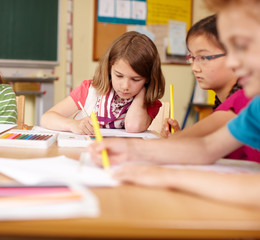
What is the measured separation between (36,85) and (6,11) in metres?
0.60

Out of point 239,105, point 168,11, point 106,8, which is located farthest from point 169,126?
point 168,11

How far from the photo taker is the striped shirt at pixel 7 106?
1613mm

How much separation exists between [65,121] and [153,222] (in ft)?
3.43

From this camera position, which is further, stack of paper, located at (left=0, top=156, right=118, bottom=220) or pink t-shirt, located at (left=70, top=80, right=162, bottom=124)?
pink t-shirt, located at (left=70, top=80, right=162, bottom=124)

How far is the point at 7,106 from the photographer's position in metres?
1.67

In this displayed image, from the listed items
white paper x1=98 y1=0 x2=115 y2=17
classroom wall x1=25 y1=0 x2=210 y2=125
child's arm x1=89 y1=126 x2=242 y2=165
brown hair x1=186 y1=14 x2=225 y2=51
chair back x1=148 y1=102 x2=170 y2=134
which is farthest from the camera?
white paper x1=98 y1=0 x2=115 y2=17

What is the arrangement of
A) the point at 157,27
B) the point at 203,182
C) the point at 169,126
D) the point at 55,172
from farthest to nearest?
1. the point at 157,27
2. the point at 169,126
3. the point at 55,172
4. the point at 203,182

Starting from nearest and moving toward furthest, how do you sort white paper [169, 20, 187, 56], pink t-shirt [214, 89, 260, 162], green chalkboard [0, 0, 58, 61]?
pink t-shirt [214, 89, 260, 162] → green chalkboard [0, 0, 58, 61] → white paper [169, 20, 187, 56]

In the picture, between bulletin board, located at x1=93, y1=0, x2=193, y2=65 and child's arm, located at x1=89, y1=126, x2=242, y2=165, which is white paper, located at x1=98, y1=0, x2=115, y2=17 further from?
child's arm, located at x1=89, y1=126, x2=242, y2=165

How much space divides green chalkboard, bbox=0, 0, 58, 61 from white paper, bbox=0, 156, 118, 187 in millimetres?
2213

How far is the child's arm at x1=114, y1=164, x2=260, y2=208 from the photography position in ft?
1.61

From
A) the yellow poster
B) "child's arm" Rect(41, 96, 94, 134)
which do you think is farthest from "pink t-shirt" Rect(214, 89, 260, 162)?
the yellow poster

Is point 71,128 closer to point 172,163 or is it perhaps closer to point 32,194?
point 172,163

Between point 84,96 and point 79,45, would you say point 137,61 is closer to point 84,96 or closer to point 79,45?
point 84,96
